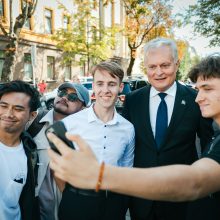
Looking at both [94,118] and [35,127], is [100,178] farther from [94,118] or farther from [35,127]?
[35,127]

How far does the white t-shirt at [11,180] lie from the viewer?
89.7 inches

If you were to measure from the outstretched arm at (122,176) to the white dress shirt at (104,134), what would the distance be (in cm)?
154

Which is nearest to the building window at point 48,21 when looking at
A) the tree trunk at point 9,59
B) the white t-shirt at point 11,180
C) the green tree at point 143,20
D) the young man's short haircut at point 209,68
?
→ the green tree at point 143,20

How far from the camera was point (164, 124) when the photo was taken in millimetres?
2830

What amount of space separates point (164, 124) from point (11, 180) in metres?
1.62

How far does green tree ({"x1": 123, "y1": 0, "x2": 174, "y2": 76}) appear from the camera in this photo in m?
23.1

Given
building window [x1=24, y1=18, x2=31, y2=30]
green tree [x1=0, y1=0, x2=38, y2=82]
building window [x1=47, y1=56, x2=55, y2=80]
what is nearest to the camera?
green tree [x1=0, y1=0, x2=38, y2=82]

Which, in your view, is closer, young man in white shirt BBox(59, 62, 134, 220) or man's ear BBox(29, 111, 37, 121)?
young man in white shirt BBox(59, 62, 134, 220)

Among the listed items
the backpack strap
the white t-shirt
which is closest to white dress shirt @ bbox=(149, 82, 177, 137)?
the backpack strap

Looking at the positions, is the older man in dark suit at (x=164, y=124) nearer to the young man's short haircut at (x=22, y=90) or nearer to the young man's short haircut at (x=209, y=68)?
the young man's short haircut at (x=209, y=68)

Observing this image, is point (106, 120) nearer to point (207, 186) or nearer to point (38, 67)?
point (207, 186)

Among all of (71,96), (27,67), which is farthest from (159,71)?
(27,67)

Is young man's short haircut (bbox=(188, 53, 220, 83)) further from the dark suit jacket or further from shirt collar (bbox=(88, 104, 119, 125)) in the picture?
shirt collar (bbox=(88, 104, 119, 125))

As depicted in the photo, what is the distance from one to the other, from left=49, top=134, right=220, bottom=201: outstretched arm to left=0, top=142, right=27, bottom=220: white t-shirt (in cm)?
140
